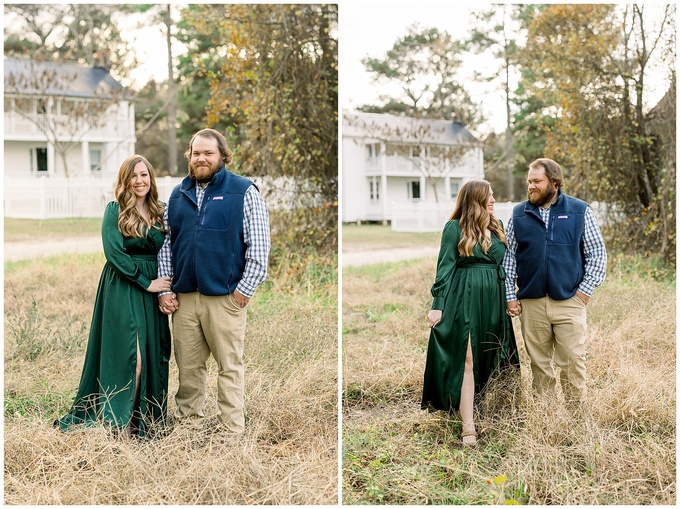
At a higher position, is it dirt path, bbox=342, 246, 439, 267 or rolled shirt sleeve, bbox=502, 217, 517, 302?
rolled shirt sleeve, bbox=502, 217, 517, 302

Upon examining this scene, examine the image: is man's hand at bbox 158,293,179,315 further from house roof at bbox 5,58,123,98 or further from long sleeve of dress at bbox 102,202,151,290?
house roof at bbox 5,58,123,98

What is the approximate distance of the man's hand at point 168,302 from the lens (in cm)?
331

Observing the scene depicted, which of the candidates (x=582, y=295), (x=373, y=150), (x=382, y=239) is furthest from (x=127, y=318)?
(x=373, y=150)

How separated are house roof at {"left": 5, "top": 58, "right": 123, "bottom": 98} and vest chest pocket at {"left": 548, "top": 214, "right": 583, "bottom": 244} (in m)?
13.5

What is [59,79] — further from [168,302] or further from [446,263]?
[446,263]

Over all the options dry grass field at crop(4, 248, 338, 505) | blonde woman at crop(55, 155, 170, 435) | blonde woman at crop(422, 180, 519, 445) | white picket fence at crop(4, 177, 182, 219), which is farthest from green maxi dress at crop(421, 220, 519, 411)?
white picket fence at crop(4, 177, 182, 219)

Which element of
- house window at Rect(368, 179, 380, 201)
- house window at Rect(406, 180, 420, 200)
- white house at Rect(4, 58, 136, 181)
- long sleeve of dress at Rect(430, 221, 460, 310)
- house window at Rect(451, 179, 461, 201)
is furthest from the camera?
house window at Rect(368, 179, 380, 201)

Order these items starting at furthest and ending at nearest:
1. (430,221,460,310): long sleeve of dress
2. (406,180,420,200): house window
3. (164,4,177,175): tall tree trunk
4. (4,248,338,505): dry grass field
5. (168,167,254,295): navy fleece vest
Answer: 1. (406,180,420,200): house window
2. (164,4,177,175): tall tree trunk
3. (430,221,460,310): long sleeve of dress
4. (168,167,254,295): navy fleece vest
5. (4,248,338,505): dry grass field

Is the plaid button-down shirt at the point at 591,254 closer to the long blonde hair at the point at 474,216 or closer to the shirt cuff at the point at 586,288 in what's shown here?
the shirt cuff at the point at 586,288

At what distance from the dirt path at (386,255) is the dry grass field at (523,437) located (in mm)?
6593

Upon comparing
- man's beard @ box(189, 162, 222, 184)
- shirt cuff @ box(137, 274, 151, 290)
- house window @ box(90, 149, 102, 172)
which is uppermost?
house window @ box(90, 149, 102, 172)

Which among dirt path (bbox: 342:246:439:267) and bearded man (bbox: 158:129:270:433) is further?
dirt path (bbox: 342:246:439:267)

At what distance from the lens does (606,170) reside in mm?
8789

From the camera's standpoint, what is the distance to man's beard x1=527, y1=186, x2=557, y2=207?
347cm
